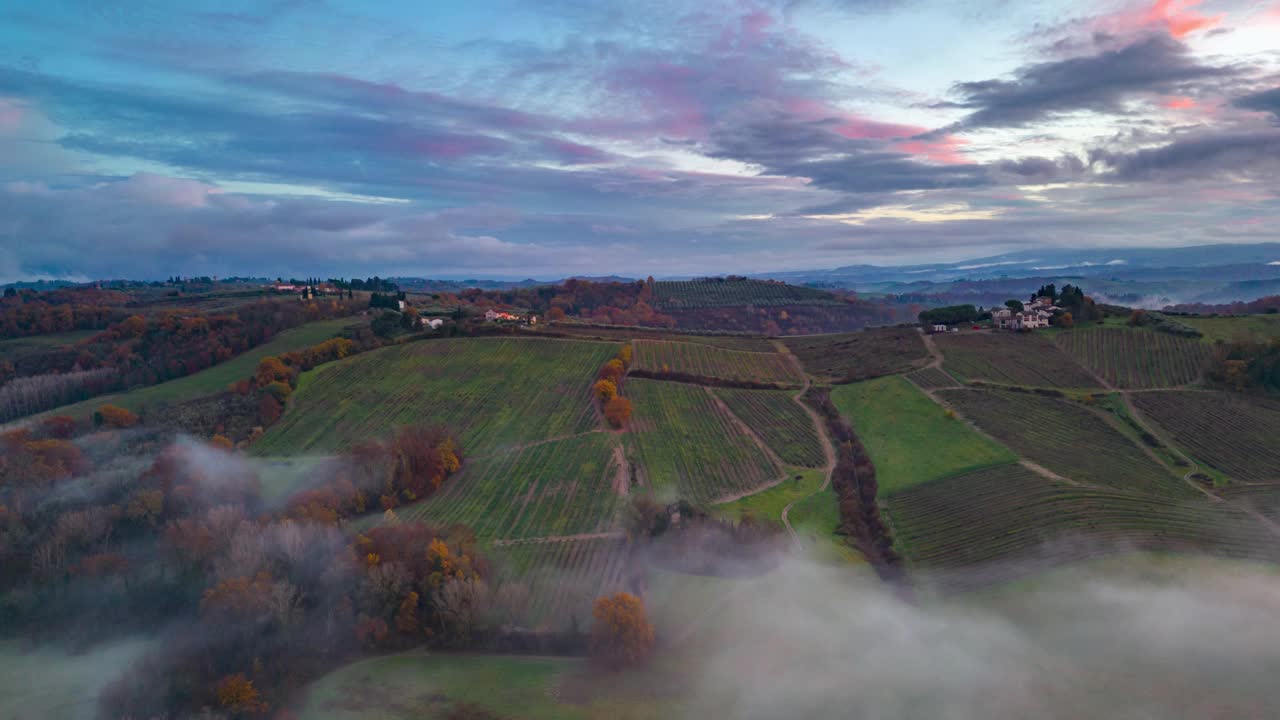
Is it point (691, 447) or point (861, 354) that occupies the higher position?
point (861, 354)

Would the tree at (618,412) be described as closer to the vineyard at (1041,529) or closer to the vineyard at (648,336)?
the vineyard at (1041,529)

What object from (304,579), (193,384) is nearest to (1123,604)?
(304,579)

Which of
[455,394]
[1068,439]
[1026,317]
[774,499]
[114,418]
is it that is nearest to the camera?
[774,499]

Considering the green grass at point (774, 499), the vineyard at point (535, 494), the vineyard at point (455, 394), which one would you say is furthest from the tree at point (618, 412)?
the green grass at point (774, 499)

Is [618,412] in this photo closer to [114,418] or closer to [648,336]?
[648,336]

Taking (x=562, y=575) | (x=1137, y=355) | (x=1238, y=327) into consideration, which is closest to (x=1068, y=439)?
(x=1137, y=355)

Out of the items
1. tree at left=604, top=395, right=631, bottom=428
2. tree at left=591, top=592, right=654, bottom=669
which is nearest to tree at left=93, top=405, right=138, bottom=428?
tree at left=604, top=395, right=631, bottom=428
